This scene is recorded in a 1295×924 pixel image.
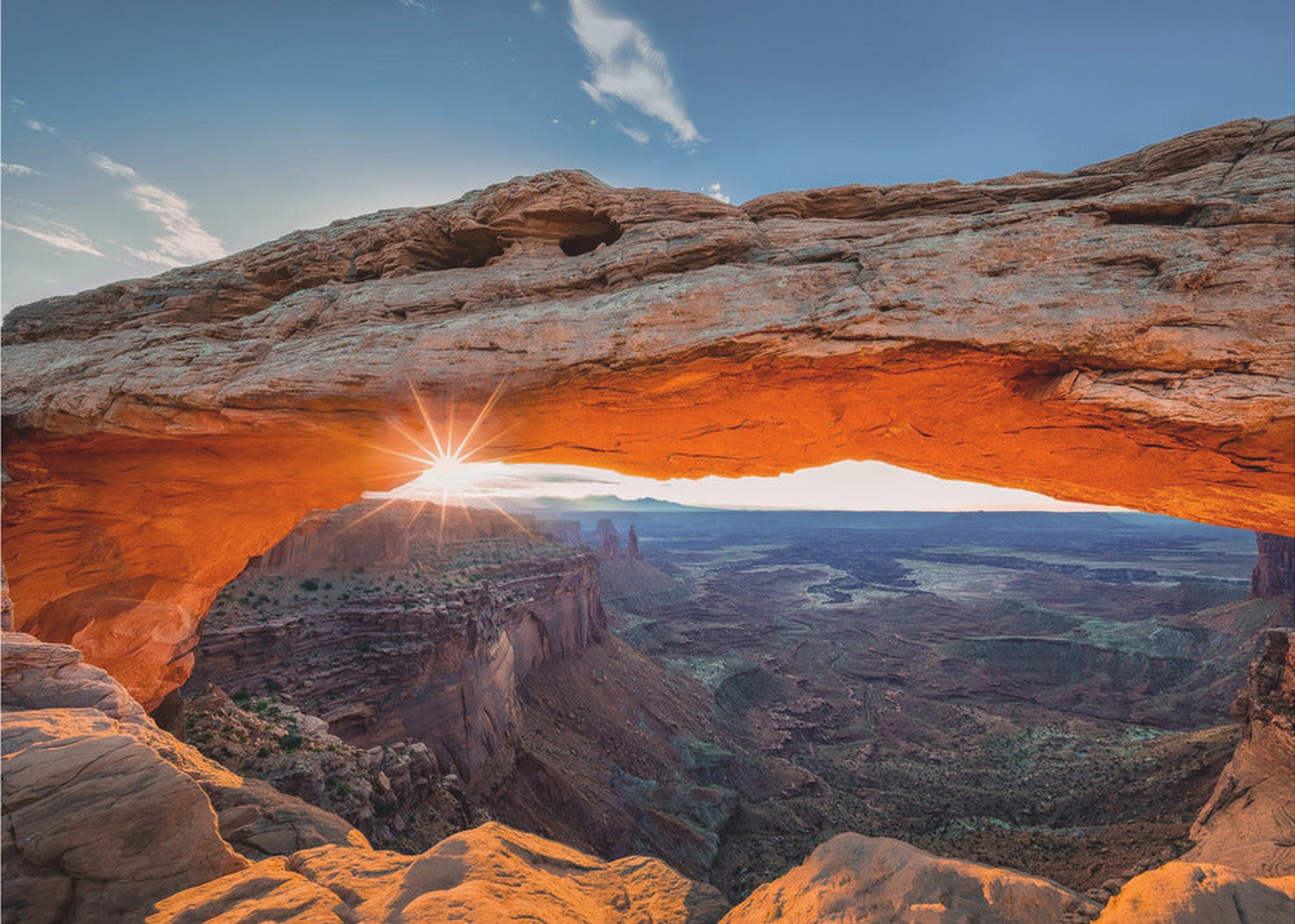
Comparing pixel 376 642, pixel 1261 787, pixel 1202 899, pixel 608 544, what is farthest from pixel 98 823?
pixel 608 544

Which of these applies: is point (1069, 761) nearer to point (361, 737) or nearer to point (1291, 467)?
point (1291, 467)

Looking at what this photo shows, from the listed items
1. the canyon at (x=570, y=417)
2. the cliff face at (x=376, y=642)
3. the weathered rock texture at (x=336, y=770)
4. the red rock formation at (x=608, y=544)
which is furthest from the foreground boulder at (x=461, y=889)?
the red rock formation at (x=608, y=544)

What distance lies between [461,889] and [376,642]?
1943 cm

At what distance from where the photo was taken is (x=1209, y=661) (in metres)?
41.5

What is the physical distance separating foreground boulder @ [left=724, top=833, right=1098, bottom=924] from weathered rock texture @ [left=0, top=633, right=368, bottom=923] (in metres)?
4.51

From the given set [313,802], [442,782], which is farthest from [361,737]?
[313,802]

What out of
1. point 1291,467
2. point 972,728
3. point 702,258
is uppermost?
point 702,258

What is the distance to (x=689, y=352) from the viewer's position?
6395mm

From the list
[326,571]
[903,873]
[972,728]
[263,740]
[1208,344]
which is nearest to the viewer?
[903,873]

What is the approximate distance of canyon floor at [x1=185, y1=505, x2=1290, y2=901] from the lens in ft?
Result: 45.6

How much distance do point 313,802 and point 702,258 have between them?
12445 mm

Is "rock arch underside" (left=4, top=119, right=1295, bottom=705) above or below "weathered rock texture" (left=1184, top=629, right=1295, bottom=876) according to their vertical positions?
above

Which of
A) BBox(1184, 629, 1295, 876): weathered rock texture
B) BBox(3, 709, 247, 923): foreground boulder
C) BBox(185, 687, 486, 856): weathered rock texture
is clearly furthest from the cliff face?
BBox(1184, 629, 1295, 876): weathered rock texture

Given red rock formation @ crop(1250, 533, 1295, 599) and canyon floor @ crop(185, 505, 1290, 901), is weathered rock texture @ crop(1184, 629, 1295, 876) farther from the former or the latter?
red rock formation @ crop(1250, 533, 1295, 599)
